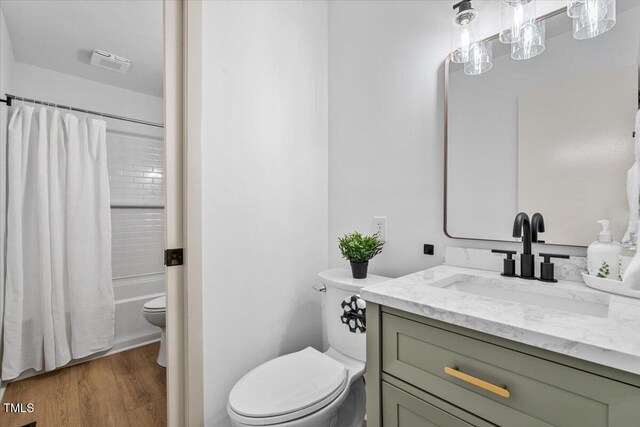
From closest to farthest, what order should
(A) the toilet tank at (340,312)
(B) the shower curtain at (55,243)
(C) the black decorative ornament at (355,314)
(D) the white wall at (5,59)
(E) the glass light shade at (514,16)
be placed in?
(E) the glass light shade at (514,16), (C) the black decorative ornament at (355,314), (A) the toilet tank at (340,312), (D) the white wall at (5,59), (B) the shower curtain at (55,243)

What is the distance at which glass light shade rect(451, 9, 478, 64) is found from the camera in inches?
44.6

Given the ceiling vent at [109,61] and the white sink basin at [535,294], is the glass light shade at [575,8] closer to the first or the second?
the white sink basin at [535,294]

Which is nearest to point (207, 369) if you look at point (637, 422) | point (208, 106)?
point (208, 106)

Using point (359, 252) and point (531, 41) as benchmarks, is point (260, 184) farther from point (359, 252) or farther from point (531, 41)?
point (531, 41)

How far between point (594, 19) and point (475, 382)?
3.66 feet

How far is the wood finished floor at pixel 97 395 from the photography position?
1.62m

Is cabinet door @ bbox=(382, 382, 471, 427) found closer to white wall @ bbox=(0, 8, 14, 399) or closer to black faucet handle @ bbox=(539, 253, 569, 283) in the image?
black faucet handle @ bbox=(539, 253, 569, 283)

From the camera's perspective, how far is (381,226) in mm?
1519

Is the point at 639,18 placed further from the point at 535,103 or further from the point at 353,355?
the point at 353,355

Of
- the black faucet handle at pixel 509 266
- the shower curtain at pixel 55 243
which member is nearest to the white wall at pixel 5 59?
the shower curtain at pixel 55 243

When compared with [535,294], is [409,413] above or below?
below

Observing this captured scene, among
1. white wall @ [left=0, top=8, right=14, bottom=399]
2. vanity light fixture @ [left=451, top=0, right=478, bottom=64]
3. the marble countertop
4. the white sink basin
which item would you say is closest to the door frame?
the marble countertop

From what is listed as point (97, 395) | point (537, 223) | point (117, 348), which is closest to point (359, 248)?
point (537, 223)

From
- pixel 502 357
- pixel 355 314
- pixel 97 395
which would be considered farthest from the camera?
pixel 97 395
